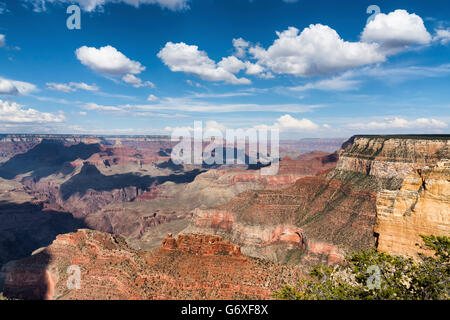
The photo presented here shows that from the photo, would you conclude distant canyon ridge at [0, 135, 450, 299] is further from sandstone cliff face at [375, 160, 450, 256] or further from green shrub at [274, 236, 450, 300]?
green shrub at [274, 236, 450, 300]

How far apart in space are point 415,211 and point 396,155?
63451mm

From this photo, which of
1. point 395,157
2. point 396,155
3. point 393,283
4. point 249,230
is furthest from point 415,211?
point 249,230

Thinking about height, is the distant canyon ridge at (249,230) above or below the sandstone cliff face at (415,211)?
below

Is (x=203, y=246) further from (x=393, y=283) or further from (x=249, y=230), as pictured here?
(x=249, y=230)

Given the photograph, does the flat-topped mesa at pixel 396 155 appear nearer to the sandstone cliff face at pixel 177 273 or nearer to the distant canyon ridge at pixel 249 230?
the distant canyon ridge at pixel 249 230

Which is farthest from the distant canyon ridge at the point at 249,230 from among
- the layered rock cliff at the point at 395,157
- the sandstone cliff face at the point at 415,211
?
the layered rock cliff at the point at 395,157

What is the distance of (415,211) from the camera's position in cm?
3180

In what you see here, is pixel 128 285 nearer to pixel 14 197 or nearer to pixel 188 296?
pixel 188 296

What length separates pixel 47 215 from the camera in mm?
164250

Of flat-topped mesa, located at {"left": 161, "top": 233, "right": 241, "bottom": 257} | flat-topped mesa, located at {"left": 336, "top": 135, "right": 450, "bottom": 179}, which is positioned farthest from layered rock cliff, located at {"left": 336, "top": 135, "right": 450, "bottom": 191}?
flat-topped mesa, located at {"left": 161, "top": 233, "right": 241, "bottom": 257}

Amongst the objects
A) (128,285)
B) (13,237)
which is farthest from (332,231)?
(13,237)

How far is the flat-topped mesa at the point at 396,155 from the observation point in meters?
78.4

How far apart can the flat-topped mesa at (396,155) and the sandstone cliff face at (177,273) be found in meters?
63.0
